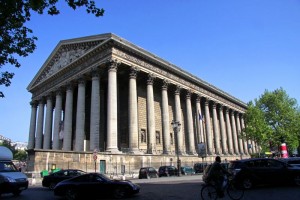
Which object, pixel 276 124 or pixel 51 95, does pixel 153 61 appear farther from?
pixel 276 124

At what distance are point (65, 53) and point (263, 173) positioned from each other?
38666 mm

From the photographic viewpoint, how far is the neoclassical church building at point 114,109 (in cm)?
3488

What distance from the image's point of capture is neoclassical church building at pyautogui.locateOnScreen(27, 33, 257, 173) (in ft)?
114

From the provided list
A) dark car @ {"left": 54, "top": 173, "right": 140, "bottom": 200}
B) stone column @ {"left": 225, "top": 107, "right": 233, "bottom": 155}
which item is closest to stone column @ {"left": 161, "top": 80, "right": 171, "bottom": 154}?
stone column @ {"left": 225, "top": 107, "right": 233, "bottom": 155}

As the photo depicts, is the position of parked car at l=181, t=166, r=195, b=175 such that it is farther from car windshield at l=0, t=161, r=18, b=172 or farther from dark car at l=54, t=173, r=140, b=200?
dark car at l=54, t=173, r=140, b=200

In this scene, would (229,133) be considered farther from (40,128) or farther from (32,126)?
(32,126)

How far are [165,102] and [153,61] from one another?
21.1 feet

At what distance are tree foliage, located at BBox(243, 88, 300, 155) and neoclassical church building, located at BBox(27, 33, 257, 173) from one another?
776 centimetres

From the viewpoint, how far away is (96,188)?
1408 cm

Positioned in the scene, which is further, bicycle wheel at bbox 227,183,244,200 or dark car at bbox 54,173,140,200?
dark car at bbox 54,173,140,200

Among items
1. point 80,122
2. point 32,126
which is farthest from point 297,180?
point 32,126

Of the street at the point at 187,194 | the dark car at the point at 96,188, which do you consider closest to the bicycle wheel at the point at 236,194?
the street at the point at 187,194

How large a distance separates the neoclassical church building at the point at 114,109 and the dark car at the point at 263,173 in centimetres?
1549

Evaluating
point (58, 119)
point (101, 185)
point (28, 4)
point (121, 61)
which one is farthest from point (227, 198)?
point (58, 119)
